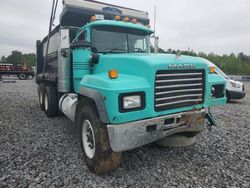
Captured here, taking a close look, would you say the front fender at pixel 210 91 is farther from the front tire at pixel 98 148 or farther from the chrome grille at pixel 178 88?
the front tire at pixel 98 148

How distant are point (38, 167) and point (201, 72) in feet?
10.4

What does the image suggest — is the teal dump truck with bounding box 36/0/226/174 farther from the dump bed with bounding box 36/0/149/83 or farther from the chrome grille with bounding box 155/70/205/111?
the dump bed with bounding box 36/0/149/83

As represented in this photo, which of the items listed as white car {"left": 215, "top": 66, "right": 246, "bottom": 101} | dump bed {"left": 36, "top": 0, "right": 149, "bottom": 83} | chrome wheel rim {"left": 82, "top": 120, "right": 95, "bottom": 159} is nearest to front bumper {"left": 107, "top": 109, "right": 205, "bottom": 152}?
chrome wheel rim {"left": 82, "top": 120, "right": 95, "bottom": 159}

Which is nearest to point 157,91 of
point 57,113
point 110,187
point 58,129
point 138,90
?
point 138,90

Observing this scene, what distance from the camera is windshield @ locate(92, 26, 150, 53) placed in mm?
4242

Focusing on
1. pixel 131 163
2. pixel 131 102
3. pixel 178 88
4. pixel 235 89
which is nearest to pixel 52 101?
pixel 131 163

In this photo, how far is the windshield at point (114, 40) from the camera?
4242 mm

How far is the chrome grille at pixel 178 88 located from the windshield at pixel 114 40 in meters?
1.64

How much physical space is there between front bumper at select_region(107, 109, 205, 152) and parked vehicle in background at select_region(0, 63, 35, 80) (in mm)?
27756

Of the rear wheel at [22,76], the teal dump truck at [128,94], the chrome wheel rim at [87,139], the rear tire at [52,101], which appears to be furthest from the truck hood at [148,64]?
the rear wheel at [22,76]

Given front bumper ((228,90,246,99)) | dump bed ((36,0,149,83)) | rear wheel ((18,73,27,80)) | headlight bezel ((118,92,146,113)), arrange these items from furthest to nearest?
rear wheel ((18,73,27,80))
front bumper ((228,90,246,99))
dump bed ((36,0,149,83))
headlight bezel ((118,92,146,113))

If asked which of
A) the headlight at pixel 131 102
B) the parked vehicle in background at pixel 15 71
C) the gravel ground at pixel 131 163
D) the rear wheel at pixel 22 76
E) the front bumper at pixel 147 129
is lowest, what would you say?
the gravel ground at pixel 131 163

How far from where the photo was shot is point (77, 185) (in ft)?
9.38

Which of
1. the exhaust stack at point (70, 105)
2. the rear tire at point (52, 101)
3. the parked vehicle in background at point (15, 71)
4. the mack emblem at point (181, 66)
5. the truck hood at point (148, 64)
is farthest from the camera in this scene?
the parked vehicle in background at point (15, 71)
